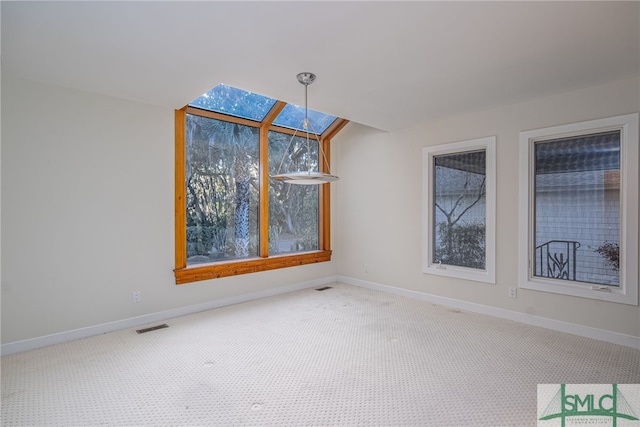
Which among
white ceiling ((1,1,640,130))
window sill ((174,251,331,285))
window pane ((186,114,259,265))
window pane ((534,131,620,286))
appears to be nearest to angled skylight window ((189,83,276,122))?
window pane ((186,114,259,265))

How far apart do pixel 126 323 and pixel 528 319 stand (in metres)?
4.25

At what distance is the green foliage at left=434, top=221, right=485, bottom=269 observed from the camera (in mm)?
3881

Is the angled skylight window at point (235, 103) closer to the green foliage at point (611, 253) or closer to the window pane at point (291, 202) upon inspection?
the window pane at point (291, 202)

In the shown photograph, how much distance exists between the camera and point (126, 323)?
3.30 metres

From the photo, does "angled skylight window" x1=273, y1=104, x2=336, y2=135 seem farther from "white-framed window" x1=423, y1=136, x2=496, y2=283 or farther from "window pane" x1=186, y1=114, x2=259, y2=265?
"white-framed window" x1=423, y1=136, x2=496, y2=283

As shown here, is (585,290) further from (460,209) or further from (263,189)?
(263,189)

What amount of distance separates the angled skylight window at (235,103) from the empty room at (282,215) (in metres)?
0.03

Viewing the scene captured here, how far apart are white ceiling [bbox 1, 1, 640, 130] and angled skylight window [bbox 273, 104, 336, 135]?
1248mm

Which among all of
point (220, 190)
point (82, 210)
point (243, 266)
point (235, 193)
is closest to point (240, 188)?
point (235, 193)

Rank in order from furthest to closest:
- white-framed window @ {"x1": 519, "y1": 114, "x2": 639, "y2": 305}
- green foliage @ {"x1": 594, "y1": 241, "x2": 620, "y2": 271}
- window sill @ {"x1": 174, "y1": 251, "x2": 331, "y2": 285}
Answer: window sill @ {"x1": 174, "y1": 251, "x2": 331, "y2": 285}, green foliage @ {"x1": 594, "y1": 241, "x2": 620, "y2": 271}, white-framed window @ {"x1": 519, "y1": 114, "x2": 639, "y2": 305}

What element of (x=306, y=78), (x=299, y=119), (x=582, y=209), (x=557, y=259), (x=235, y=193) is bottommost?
(x=557, y=259)

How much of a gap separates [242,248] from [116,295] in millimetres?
1544

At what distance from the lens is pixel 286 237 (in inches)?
194

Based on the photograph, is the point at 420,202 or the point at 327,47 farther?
the point at 420,202
